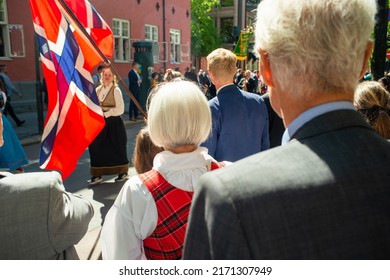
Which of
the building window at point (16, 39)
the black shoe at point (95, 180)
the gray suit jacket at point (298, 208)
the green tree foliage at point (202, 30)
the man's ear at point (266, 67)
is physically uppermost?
the green tree foliage at point (202, 30)

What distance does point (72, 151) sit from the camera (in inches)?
125

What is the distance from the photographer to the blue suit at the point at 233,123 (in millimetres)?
Answer: 3256

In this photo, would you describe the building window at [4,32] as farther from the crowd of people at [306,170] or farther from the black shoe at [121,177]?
the crowd of people at [306,170]

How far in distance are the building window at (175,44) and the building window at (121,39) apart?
15.6 ft

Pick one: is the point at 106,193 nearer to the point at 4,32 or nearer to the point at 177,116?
the point at 177,116

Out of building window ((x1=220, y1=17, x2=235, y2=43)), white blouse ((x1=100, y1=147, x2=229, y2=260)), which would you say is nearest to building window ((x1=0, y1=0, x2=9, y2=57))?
white blouse ((x1=100, y1=147, x2=229, y2=260))

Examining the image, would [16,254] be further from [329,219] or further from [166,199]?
[329,219]

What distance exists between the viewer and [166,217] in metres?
1.63

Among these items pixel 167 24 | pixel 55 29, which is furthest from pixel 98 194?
pixel 167 24

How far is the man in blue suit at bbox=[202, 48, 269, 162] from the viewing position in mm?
3258

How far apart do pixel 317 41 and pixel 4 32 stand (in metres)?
14.1

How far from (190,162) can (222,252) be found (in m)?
0.93

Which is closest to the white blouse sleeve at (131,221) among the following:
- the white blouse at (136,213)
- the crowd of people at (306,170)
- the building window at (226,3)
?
the white blouse at (136,213)

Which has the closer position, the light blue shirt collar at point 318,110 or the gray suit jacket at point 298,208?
the gray suit jacket at point 298,208
